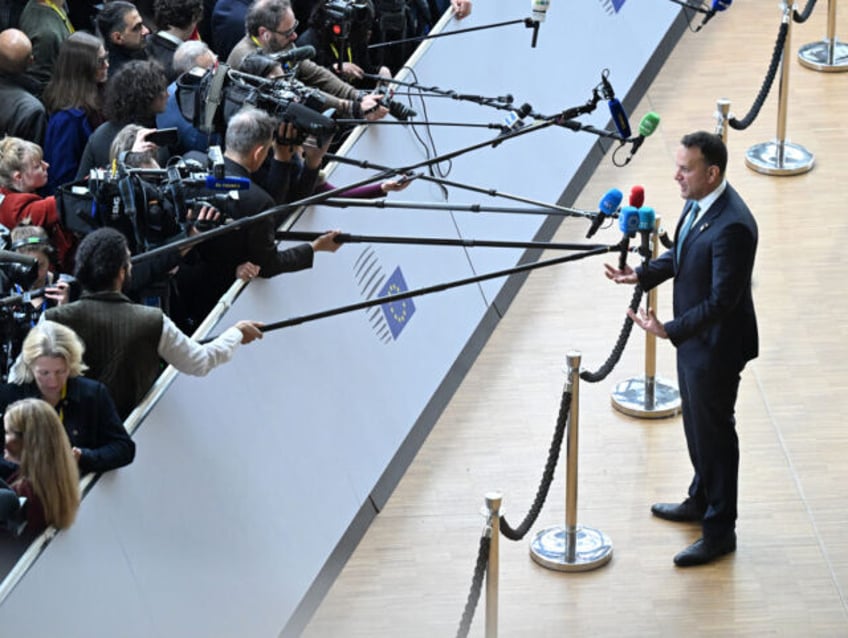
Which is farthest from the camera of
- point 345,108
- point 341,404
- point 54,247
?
point 345,108

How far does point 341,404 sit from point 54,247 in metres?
1.48

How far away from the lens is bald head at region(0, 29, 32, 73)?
7.69m

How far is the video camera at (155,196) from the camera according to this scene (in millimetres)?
6223

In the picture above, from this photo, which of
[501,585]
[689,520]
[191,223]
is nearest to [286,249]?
[191,223]

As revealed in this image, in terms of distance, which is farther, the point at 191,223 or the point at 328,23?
the point at 328,23

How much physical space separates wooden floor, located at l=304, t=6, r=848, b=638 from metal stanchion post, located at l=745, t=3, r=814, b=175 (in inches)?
3.0

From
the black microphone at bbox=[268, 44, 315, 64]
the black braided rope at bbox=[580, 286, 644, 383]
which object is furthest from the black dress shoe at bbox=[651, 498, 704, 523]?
the black microphone at bbox=[268, 44, 315, 64]

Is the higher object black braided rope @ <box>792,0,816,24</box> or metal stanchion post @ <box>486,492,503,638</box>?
black braided rope @ <box>792,0,816,24</box>

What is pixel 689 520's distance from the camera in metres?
7.54

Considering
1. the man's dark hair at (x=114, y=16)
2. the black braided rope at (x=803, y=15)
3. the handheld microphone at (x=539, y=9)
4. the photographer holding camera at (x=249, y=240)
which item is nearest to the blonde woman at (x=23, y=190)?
the photographer holding camera at (x=249, y=240)

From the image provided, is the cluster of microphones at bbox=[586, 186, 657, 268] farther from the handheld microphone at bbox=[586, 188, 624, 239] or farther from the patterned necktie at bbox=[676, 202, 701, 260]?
the patterned necktie at bbox=[676, 202, 701, 260]

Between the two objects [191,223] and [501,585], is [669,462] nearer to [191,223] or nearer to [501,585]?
[501,585]

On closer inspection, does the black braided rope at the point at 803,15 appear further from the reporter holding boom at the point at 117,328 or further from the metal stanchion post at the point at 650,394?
the reporter holding boom at the point at 117,328

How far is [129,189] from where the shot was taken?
6203 millimetres
